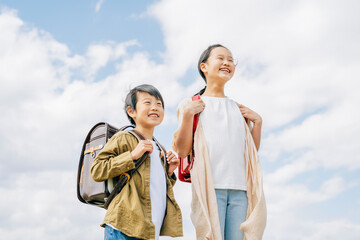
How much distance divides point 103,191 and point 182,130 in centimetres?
90

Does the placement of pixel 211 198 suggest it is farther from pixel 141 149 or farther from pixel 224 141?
pixel 141 149

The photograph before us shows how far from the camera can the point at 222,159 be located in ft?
11.2

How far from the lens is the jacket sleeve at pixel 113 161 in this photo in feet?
11.2

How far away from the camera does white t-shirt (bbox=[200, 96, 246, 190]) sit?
11.1 ft

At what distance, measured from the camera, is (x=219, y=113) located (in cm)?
363

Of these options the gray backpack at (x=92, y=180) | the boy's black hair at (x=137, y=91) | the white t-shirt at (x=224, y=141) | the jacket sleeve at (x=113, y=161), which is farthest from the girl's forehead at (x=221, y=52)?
the jacket sleeve at (x=113, y=161)

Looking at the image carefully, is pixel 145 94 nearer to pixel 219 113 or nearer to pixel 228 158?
pixel 219 113

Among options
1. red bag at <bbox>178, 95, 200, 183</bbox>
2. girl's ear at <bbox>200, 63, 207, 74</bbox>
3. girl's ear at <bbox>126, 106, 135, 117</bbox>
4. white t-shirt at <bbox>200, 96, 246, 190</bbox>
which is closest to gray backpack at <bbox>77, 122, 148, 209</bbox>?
girl's ear at <bbox>126, 106, 135, 117</bbox>

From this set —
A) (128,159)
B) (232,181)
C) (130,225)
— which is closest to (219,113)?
(232,181)

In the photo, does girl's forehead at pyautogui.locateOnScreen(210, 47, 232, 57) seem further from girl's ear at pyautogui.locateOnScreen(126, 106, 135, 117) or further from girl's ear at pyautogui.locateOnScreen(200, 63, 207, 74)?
girl's ear at pyautogui.locateOnScreen(126, 106, 135, 117)

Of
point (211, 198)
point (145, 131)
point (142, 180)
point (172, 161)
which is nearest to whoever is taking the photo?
point (211, 198)

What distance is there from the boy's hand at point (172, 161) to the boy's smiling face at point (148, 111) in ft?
1.09

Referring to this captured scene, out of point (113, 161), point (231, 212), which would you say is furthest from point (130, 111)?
point (231, 212)

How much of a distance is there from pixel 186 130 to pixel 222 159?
40 cm
